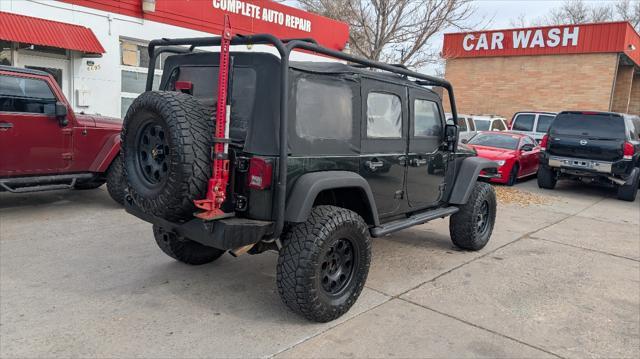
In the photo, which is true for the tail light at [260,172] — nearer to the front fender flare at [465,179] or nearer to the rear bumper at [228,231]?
the rear bumper at [228,231]

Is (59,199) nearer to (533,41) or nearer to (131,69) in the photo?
(131,69)

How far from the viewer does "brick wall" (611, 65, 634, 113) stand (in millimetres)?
24844

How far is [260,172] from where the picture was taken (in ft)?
11.2

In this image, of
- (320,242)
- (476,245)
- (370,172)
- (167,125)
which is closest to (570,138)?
(476,245)

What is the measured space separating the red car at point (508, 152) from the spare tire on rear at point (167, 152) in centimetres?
954

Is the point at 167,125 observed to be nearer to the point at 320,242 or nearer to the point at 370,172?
the point at 320,242

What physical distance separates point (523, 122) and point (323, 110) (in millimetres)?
14337

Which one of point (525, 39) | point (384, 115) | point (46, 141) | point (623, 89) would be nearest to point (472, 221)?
point (384, 115)

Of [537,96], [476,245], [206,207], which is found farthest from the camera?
[537,96]

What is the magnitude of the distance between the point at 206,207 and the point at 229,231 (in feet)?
0.75

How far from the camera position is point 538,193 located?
11.3 meters

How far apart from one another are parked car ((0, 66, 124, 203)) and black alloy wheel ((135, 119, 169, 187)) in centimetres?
308

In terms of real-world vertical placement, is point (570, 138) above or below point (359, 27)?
below

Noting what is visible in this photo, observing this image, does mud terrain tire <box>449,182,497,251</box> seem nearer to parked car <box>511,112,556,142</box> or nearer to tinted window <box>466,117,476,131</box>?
tinted window <box>466,117,476,131</box>
